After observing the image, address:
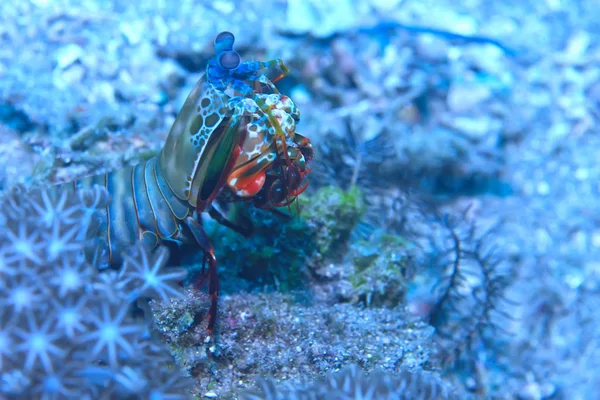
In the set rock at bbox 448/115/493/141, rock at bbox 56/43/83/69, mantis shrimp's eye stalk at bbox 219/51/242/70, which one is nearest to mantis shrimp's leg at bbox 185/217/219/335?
mantis shrimp's eye stalk at bbox 219/51/242/70

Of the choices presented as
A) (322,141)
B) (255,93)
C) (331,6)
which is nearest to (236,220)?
(255,93)

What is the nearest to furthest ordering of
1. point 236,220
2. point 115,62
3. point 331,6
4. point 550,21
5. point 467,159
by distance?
1. point 236,220
2. point 115,62
3. point 467,159
4. point 331,6
5. point 550,21

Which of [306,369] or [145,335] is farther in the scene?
[306,369]

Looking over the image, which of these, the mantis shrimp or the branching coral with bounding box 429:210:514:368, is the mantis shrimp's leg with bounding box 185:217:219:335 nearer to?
the mantis shrimp

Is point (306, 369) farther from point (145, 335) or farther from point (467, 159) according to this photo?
point (467, 159)

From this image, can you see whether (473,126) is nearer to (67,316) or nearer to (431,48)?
(431,48)
